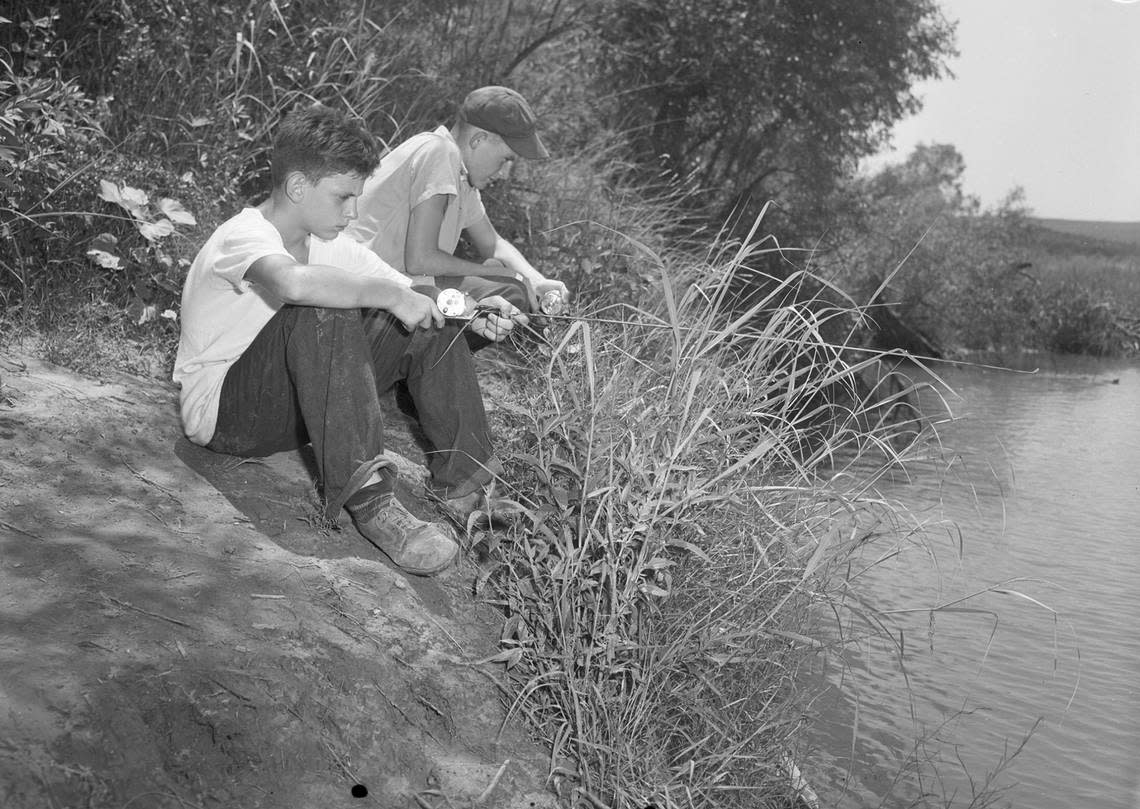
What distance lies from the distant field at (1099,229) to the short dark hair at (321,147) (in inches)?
584

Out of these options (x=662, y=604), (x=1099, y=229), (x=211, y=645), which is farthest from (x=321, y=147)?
(x=1099, y=229)

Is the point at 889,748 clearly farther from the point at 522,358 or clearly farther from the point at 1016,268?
the point at 1016,268

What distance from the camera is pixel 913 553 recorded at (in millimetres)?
5039

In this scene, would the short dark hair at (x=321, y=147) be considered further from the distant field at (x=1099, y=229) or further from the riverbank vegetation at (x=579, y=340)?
the distant field at (x=1099, y=229)

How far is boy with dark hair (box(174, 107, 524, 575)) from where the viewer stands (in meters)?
2.71

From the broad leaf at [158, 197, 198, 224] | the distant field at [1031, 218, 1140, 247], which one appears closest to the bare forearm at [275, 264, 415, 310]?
the broad leaf at [158, 197, 198, 224]

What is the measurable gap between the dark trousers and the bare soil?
0.19 meters

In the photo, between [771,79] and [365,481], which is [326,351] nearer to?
[365,481]

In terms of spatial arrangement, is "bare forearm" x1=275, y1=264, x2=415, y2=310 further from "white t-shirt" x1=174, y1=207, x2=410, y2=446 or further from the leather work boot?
the leather work boot

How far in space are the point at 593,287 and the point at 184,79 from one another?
196 cm

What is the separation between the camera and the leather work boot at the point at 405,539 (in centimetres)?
277

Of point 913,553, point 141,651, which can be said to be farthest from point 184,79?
point 913,553

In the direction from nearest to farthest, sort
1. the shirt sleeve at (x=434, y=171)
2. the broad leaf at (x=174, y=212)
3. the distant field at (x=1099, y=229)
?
the shirt sleeve at (x=434, y=171), the broad leaf at (x=174, y=212), the distant field at (x=1099, y=229)

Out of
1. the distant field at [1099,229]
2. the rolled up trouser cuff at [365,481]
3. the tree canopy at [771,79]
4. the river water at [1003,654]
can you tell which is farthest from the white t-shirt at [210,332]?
the distant field at [1099,229]
